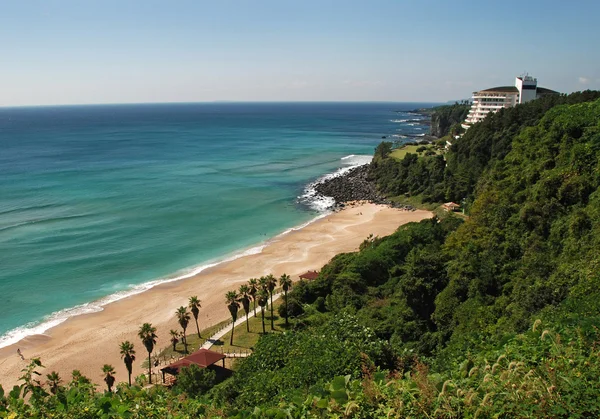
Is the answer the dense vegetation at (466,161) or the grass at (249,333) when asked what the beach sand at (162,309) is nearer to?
the grass at (249,333)

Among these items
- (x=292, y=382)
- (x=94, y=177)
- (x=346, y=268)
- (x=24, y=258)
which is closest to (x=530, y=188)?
(x=346, y=268)

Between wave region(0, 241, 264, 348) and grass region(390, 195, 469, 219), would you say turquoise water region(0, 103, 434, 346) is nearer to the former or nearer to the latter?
wave region(0, 241, 264, 348)

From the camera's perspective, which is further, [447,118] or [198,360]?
[447,118]

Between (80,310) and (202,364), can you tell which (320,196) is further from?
(202,364)

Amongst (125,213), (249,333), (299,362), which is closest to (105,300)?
(249,333)

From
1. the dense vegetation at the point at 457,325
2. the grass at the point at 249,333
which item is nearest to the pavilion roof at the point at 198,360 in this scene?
the dense vegetation at the point at 457,325

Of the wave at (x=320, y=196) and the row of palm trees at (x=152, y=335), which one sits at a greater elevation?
the wave at (x=320, y=196)
